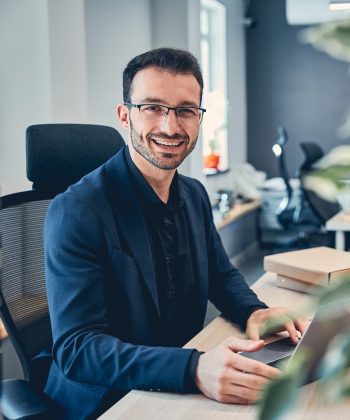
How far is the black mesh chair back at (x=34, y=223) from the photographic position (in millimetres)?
1252

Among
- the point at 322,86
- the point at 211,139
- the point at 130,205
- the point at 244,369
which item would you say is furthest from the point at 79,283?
the point at 322,86

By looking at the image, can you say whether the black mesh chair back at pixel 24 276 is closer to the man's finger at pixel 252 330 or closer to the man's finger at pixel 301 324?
the man's finger at pixel 252 330

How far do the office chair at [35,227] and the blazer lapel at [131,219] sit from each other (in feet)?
0.53

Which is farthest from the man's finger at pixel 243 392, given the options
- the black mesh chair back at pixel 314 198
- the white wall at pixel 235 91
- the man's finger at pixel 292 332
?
the white wall at pixel 235 91

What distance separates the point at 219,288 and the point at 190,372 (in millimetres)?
539

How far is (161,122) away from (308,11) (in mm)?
4174

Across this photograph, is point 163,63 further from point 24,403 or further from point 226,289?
point 24,403

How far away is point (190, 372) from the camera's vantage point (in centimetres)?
92

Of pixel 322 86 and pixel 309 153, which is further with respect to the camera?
pixel 322 86

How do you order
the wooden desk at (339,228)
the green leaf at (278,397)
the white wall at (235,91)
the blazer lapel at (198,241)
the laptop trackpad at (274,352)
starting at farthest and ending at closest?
the white wall at (235,91)
the wooden desk at (339,228)
the blazer lapel at (198,241)
the laptop trackpad at (274,352)
the green leaf at (278,397)

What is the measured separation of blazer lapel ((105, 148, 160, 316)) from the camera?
1169 millimetres

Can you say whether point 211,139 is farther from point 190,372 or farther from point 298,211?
point 190,372

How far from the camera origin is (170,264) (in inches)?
50.6

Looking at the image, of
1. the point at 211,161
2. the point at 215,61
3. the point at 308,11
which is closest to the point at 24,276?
the point at 211,161
